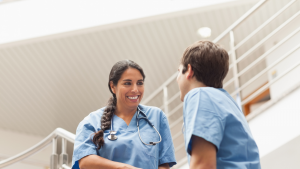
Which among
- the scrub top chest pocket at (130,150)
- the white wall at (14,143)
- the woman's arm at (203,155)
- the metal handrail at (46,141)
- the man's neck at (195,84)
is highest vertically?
the white wall at (14,143)

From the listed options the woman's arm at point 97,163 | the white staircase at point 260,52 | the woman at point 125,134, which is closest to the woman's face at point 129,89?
the woman at point 125,134

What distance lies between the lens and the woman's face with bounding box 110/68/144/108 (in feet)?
4.82

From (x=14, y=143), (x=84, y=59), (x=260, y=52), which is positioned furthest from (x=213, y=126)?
(x=14, y=143)

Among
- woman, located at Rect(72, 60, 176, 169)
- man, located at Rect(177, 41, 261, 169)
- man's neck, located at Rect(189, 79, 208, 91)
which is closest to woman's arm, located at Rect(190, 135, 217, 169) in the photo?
man, located at Rect(177, 41, 261, 169)

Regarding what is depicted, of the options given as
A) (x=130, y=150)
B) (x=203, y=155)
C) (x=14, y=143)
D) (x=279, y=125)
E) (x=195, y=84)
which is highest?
(x=14, y=143)

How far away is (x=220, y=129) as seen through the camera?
0.90m

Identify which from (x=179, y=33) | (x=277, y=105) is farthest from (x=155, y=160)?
(x=179, y=33)

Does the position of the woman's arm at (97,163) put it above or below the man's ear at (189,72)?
below

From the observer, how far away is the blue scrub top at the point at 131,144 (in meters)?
1.34

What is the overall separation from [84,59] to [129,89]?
293cm

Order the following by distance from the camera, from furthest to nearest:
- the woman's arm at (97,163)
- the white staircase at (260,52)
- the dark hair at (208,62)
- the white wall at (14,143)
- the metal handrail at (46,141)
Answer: the white wall at (14,143)
the white staircase at (260,52)
the metal handrail at (46,141)
the woman's arm at (97,163)
the dark hair at (208,62)

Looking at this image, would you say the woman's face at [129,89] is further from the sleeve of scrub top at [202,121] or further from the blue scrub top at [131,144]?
the sleeve of scrub top at [202,121]

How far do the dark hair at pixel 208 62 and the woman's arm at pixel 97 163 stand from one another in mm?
467

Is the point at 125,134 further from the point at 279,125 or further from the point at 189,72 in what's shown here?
the point at 279,125
